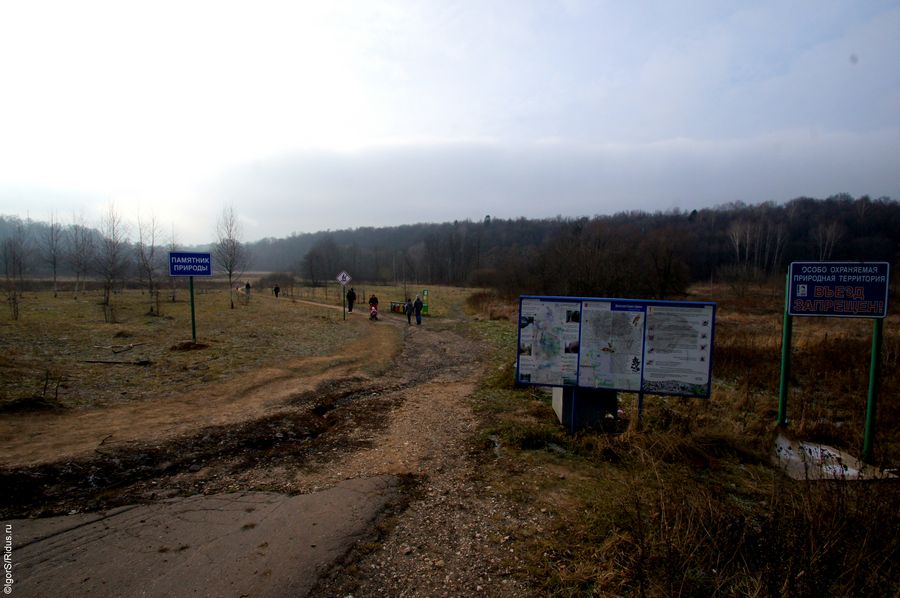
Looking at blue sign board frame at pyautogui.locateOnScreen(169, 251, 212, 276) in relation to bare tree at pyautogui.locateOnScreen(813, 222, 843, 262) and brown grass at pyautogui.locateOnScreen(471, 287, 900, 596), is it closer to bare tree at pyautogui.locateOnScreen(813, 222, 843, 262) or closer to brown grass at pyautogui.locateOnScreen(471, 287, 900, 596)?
brown grass at pyautogui.locateOnScreen(471, 287, 900, 596)

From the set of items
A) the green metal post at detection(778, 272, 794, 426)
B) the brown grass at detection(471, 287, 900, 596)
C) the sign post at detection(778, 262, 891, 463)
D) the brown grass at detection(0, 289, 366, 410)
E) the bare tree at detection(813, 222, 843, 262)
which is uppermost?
the bare tree at detection(813, 222, 843, 262)

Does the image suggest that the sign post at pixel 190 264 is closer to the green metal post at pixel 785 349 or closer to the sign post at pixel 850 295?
the green metal post at pixel 785 349

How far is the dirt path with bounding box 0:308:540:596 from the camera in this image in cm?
359

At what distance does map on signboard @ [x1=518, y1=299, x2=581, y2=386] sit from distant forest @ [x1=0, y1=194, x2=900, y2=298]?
31082mm

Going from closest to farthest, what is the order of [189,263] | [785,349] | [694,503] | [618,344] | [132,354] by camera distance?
[694,503] → [618,344] → [785,349] → [132,354] → [189,263]

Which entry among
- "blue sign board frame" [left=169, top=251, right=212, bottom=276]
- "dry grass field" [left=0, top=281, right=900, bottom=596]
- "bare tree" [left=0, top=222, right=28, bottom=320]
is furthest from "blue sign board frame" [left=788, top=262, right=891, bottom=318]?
"bare tree" [left=0, top=222, right=28, bottom=320]

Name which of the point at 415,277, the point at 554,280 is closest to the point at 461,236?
the point at 415,277

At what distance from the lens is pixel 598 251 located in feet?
131

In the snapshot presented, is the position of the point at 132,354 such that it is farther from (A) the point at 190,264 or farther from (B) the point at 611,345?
(B) the point at 611,345

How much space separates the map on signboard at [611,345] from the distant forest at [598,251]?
31.0 meters

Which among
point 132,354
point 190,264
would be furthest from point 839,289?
point 190,264

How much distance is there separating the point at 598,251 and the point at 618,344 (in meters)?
36.0

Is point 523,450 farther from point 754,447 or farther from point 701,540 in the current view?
point 754,447

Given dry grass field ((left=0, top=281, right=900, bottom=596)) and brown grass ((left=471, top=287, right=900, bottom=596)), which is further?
dry grass field ((left=0, top=281, right=900, bottom=596))
